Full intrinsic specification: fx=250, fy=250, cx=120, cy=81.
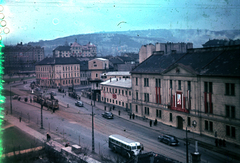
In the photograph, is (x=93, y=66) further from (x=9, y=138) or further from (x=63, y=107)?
(x=9, y=138)

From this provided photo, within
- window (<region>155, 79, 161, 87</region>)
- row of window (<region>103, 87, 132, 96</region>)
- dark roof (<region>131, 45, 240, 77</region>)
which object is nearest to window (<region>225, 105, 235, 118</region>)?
dark roof (<region>131, 45, 240, 77</region>)

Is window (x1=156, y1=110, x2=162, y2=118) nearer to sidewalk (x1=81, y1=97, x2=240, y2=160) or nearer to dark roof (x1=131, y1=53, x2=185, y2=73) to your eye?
sidewalk (x1=81, y1=97, x2=240, y2=160)

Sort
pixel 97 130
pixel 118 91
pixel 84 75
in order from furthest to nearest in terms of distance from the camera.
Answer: pixel 84 75
pixel 118 91
pixel 97 130

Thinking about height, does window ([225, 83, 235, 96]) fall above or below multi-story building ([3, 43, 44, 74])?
below

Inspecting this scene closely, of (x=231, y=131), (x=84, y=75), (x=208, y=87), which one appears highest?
(x=84, y=75)

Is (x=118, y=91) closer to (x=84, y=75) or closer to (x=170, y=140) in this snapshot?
(x=170, y=140)

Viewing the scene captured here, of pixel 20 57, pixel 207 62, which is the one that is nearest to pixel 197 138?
pixel 207 62

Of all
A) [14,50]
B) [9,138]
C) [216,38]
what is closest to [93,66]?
[216,38]
